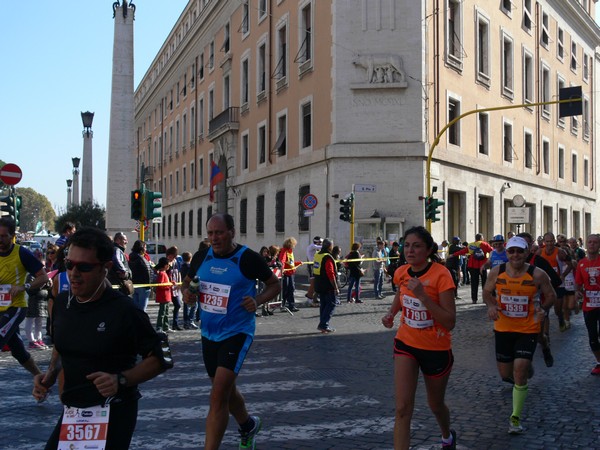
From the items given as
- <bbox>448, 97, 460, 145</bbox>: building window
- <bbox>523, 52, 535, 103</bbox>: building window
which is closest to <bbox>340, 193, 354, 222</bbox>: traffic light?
<bbox>448, 97, 460, 145</bbox>: building window

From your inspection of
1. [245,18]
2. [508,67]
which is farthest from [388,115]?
[245,18]

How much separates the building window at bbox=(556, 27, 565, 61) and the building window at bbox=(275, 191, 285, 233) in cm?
2001

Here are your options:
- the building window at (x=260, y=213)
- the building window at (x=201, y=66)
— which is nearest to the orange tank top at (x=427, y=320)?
the building window at (x=260, y=213)

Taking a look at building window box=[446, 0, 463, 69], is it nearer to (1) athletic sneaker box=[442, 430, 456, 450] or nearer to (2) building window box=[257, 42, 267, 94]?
(2) building window box=[257, 42, 267, 94]

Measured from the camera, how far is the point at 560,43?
40906 millimetres

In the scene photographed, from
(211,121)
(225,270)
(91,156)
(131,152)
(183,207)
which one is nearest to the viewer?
(225,270)

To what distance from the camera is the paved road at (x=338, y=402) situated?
18.2 ft

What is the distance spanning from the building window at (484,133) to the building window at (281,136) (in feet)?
30.0

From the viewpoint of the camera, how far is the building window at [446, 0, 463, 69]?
2897 centimetres

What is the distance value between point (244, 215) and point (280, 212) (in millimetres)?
5671

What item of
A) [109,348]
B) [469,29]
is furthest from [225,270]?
[469,29]

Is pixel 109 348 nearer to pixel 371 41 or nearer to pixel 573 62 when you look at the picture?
pixel 371 41

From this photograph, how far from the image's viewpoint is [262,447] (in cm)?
530

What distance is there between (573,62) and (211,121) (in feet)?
77.2
